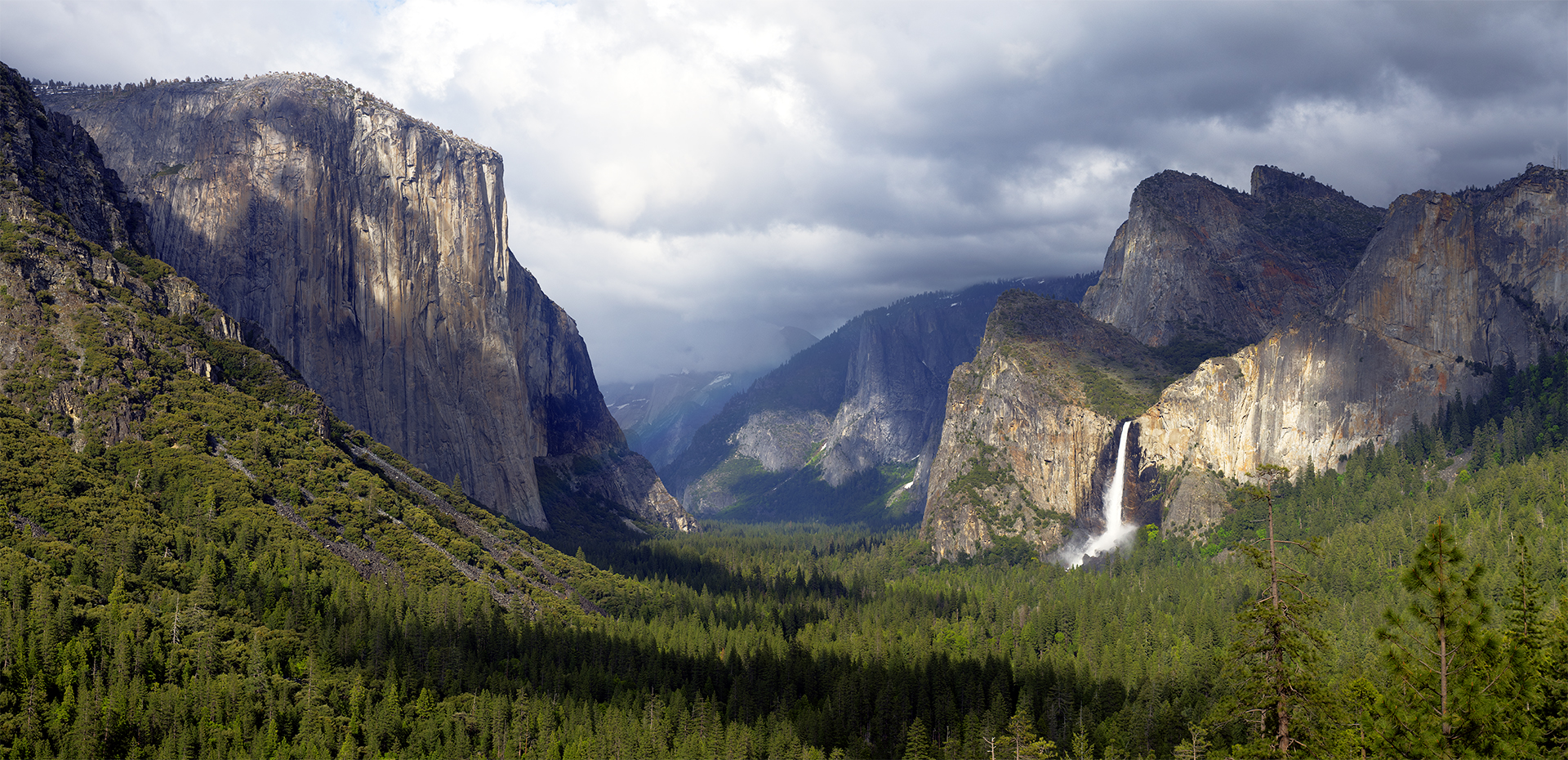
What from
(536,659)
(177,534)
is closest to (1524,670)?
(536,659)

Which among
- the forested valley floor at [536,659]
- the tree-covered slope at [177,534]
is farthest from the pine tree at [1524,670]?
the tree-covered slope at [177,534]

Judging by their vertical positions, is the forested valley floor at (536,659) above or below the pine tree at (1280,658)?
below

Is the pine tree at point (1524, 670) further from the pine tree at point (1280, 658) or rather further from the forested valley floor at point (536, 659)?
the pine tree at point (1280, 658)

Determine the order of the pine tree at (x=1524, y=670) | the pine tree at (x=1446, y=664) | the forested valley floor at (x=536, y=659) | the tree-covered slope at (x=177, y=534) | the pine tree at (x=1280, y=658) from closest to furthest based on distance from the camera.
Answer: the pine tree at (x=1280, y=658)
the pine tree at (x=1446, y=664)
the pine tree at (x=1524, y=670)
the forested valley floor at (x=536, y=659)
the tree-covered slope at (x=177, y=534)

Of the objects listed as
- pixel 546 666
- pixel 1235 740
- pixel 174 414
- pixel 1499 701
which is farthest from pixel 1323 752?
pixel 174 414

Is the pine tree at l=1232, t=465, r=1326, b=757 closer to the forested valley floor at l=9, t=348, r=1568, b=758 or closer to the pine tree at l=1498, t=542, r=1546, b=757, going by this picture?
the forested valley floor at l=9, t=348, r=1568, b=758

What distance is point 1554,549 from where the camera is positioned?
151375 millimetres

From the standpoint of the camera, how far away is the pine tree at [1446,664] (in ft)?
163

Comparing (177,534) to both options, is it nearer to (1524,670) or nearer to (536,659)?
(536,659)

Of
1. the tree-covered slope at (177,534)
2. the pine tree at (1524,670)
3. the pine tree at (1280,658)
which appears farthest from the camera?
the tree-covered slope at (177,534)

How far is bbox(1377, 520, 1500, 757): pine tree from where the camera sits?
163 ft

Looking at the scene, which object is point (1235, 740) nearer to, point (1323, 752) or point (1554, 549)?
point (1323, 752)

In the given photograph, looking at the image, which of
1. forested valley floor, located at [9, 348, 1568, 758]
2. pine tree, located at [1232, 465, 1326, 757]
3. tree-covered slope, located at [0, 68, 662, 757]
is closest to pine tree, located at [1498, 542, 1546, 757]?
forested valley floor, located at [9, 348, 1568, 758]

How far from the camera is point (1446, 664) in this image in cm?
5084
